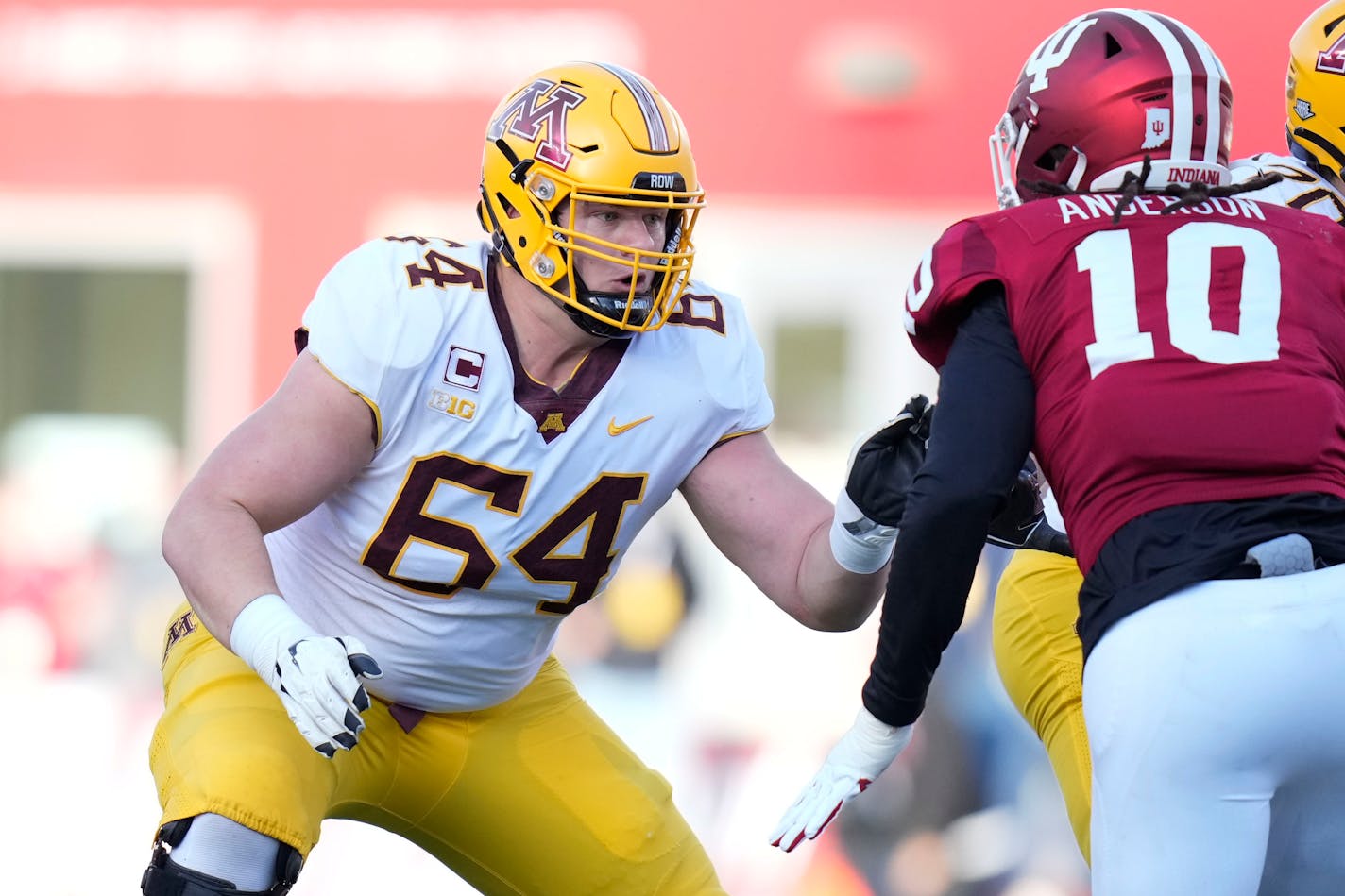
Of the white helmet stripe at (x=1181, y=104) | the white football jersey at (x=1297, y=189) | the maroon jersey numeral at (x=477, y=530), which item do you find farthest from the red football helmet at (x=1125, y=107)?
the maroon jersey numeral at (x=477, y=530)

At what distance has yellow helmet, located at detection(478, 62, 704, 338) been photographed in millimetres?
2805

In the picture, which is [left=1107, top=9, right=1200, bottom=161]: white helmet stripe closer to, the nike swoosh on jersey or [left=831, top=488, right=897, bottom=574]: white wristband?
[left=831, top=488, right=897, bottom=574]: white wristband

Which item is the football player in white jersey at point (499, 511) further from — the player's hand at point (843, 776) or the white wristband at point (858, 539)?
the player's hand at point (843, 776)

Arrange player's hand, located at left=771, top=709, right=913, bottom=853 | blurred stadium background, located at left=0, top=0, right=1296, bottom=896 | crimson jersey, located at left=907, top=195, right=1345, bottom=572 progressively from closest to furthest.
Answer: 1. crimson jersey, located at left=907, top=195, right=1345, bottom=572
2. player's hand, located at left=771, top=709, right=913, bottom=853
3. blurred stadium background, located at left=0, top=0, right=1296, bottom=896

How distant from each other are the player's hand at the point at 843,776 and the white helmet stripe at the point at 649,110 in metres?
1.05

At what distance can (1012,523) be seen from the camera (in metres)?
2.66

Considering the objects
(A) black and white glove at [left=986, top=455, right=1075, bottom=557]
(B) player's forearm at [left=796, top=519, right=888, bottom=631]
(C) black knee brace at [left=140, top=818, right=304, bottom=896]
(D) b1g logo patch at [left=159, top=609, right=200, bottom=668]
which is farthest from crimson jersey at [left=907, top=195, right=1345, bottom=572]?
(D) b1g logo patch at [left=159, top=609, right=200, bottom=668]

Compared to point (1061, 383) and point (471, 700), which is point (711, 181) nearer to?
point (471, 700)

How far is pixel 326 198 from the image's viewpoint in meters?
5.98

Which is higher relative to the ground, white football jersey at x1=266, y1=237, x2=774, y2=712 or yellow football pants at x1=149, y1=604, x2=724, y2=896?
white football jersey at x1=266, y1=237, x2=774, y2=712

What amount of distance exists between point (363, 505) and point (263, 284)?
3.38m

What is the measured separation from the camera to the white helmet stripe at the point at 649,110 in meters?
2.87

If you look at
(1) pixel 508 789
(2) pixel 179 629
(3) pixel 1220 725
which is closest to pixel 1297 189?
(3) pixel 1220 725

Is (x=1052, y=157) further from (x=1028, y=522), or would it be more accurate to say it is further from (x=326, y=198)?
(x=326, y=198)
